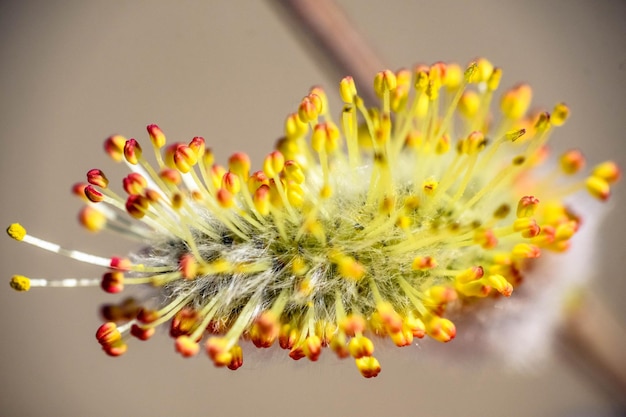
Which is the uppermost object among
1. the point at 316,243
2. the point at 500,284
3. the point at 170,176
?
the point at 170,176

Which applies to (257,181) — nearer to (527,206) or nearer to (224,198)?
(224,198)

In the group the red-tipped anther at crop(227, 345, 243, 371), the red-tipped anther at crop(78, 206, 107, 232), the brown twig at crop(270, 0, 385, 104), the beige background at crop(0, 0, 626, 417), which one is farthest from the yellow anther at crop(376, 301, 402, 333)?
the beige background at crop(0, 0, 626, 417)

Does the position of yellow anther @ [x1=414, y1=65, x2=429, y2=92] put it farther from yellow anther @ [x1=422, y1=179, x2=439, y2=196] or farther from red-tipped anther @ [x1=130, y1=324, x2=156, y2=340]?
red-tipped anther @ [x1=130, y1=324, x2=156, y2=340]

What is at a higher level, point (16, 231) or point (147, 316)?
point (16, 231)

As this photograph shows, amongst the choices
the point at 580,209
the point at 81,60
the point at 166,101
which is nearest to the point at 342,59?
the point at 580,209

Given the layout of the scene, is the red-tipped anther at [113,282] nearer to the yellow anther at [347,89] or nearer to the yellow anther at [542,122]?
the yellow anther at [347,89]

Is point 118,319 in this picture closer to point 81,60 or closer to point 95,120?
point 95,120

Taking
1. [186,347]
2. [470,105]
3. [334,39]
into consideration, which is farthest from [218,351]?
[334,39]
